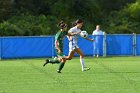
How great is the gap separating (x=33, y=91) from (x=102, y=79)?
148 inches

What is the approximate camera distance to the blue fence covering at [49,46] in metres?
31.8

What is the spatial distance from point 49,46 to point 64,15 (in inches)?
614

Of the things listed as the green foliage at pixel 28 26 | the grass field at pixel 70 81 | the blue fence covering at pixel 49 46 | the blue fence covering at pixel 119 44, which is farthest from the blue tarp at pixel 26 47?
the grass field at pixel 70 81

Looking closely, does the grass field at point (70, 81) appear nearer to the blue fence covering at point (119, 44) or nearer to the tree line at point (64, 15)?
the blue fence covering at point (119, 44)

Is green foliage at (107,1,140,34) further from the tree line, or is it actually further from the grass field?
the grass field

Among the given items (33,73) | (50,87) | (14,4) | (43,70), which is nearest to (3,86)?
(50,87)

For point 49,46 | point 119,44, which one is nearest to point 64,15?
point 119,44

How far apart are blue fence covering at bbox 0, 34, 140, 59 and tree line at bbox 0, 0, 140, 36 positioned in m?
6.68

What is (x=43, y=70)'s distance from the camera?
22.4 meters

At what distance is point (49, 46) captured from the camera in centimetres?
3262

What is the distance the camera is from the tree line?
43188 millimetres

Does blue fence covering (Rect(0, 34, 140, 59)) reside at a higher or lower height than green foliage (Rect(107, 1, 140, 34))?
lower

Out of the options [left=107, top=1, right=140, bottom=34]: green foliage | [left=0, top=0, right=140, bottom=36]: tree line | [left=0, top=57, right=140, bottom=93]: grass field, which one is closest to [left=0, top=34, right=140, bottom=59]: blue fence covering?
[left=0, top=0, right=140, bottom=36]: tree line

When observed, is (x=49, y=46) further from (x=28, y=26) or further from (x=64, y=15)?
(x=64, y=15)
